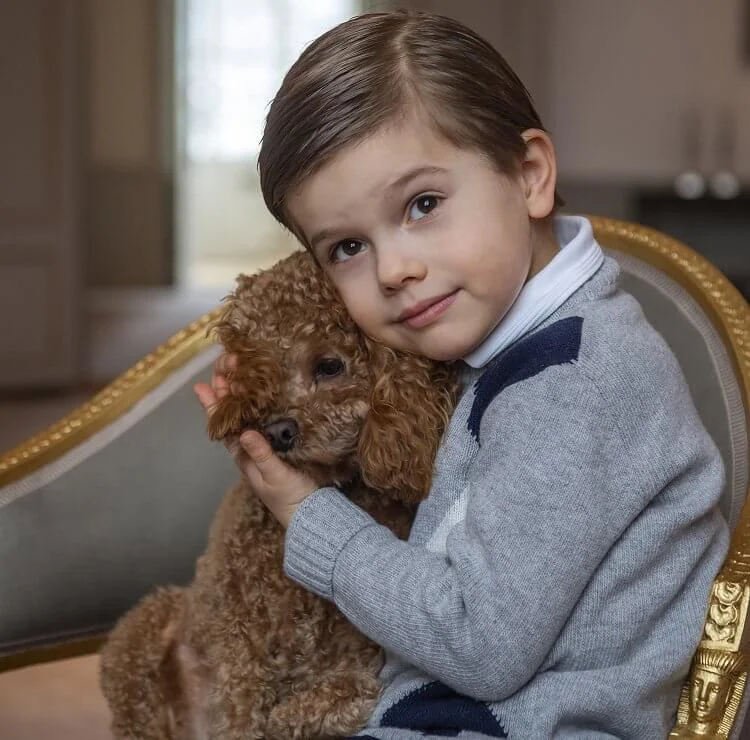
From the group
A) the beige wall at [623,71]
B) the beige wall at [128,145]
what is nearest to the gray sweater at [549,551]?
the beige wall at [623,71]

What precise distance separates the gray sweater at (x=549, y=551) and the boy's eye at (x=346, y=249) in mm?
183

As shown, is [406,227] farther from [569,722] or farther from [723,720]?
[723,720]

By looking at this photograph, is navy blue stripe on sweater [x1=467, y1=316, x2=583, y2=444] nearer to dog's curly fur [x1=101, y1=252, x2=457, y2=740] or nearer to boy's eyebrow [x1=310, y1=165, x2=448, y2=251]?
dog's curly fur [x1=101, y1=252, x2=457, y2=740]

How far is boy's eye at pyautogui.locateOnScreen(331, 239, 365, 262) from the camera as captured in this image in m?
1.09

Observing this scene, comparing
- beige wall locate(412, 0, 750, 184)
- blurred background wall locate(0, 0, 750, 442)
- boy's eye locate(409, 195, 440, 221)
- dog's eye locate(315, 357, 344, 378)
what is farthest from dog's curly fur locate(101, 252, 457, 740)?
beige wall locate(412, 0, 750, 184)

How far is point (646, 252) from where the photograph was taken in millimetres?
1493

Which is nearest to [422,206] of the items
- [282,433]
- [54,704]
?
[282,433]

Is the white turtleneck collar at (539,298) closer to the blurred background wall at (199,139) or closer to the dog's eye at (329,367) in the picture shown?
the dog's eye at (329,367)

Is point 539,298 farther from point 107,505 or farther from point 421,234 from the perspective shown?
point 107,505

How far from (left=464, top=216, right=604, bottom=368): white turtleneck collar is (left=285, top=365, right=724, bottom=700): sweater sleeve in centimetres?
9

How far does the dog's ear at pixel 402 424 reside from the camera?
39.8 inches

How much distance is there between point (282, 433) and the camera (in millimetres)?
1062

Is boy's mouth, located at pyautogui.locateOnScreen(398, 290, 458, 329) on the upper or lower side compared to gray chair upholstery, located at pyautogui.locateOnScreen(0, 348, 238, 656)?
upper

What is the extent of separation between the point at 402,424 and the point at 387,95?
316 millimetres
